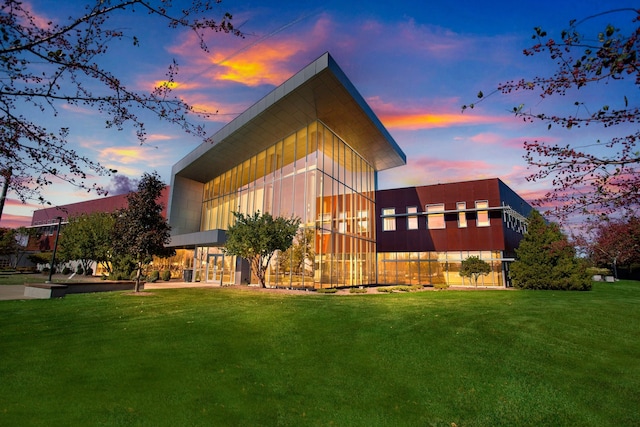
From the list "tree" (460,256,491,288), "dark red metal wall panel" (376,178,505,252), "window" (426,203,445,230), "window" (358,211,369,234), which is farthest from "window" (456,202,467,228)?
"window" (358,211,369,234)

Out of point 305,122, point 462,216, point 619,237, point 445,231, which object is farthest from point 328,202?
point 619,237

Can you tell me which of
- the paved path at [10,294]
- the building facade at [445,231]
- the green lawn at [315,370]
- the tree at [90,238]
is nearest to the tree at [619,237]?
the green lawn at [315,370]

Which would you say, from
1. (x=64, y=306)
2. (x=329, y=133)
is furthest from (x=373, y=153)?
(x=64, y=306)

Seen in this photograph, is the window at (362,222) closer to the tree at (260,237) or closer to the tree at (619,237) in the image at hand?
the tree at (260,237)

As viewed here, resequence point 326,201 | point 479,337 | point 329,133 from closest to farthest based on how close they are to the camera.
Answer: point 479,337
point 326,201
point 329,133

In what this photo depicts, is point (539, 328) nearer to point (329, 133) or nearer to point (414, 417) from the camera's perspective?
point (414, 417)

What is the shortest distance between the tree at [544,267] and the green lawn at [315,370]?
16.5m

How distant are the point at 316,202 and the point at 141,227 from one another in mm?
11691

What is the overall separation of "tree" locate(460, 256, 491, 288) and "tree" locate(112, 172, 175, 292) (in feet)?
77.3

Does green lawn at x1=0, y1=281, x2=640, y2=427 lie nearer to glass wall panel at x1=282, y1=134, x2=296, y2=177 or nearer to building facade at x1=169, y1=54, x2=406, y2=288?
building facade at x1=169, y1=54, x2=406, y2=288

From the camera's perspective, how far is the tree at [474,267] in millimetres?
27016

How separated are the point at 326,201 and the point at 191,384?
1997 cm

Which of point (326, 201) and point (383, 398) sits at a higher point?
point (326, 201)

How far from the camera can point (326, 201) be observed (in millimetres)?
25000
